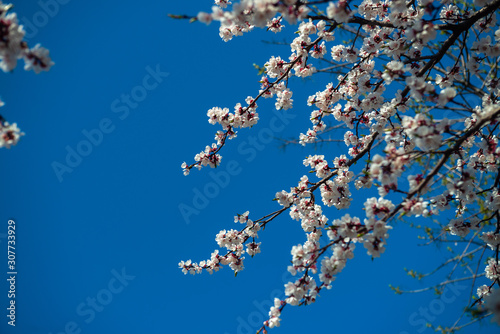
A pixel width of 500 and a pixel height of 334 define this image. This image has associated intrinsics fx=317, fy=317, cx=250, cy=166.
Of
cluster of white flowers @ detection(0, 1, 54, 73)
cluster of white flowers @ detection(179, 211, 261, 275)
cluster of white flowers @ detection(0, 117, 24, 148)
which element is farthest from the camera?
A: cluster of white flowers @ detection(179, 211, 261, 275)

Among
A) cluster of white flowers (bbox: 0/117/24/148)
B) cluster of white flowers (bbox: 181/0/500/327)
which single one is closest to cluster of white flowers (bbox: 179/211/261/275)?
cluster of white flowers (bbox: 181/0/500/327)

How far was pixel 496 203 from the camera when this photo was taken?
2777 mm

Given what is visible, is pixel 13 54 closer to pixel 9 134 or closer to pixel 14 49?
pixel 14 49

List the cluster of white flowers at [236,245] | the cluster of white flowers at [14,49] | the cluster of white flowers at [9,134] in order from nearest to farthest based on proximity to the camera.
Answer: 1. the cluster of white flowers at [14,49]
2. the cluster of white flowers at [9,134]
3. the cluster of white flowers at [236,245]

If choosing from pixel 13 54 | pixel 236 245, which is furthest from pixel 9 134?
pixel 236 245

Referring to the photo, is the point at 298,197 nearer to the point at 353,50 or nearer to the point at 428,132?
the point at 428,132

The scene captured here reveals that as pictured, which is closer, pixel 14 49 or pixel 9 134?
pixel 14 49

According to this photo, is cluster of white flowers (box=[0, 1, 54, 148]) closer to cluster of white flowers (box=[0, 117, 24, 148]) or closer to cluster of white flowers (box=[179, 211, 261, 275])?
cluster of white flowers (box=[0, 117, 24, 148])

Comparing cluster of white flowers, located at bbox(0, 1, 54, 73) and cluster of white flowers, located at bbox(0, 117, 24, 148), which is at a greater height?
Result: cluster of white flowers, located at bbox(0, 1, 54, 73)

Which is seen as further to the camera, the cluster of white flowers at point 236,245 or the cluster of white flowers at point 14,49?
the cluster of white flowers at point 236,245

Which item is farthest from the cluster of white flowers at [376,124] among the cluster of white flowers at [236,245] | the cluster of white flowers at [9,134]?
the cluster of white flowers at [9,134]

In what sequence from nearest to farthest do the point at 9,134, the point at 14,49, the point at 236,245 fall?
the point at 14,49 < the point at 9,134 < the point at 236,245

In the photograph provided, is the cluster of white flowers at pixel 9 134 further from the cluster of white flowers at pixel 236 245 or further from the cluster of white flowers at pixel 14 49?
the cluster of white flowers at pixel 236 245

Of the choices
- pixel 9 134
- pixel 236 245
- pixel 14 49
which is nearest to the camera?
pixel 14 49
